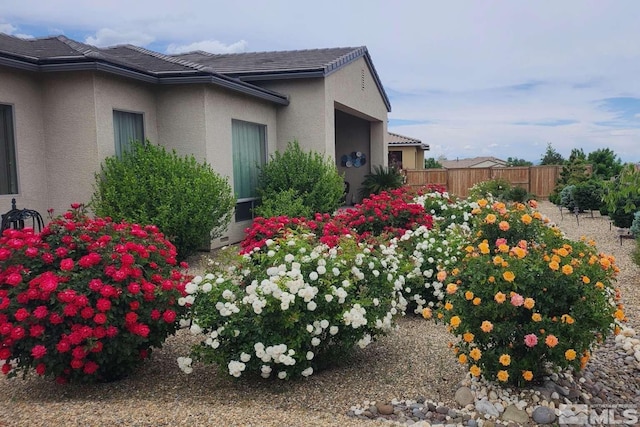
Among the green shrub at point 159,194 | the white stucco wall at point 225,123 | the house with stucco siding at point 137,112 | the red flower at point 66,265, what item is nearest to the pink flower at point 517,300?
the red flower at point 66,265

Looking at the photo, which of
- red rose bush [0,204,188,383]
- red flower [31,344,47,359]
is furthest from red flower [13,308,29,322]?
red flower [31,344,47,359]

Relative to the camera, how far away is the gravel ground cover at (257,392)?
3.42 metres

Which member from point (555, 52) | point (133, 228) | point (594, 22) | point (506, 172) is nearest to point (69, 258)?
point (133, 228)

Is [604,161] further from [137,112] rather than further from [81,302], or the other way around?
[81,302]

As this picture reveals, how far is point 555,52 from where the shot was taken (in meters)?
11.5

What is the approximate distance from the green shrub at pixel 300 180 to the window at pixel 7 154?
4.69 meters

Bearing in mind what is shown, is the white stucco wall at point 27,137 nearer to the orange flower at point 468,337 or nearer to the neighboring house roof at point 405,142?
the orange flower at point 468,337

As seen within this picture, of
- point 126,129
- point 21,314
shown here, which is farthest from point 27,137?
point 21,314

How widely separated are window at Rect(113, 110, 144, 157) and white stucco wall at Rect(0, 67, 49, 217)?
3.71ft

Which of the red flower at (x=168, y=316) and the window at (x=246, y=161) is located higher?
the window at (x=246, y=161)

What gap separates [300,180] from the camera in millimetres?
11703

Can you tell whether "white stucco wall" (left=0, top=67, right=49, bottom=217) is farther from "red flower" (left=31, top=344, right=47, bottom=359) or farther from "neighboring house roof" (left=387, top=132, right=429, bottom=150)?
"neighboring house roof" (left=387, top=132, right=429, bottom=150)

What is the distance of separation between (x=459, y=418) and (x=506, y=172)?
23588 millimetres

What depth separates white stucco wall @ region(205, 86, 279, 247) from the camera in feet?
33.0
